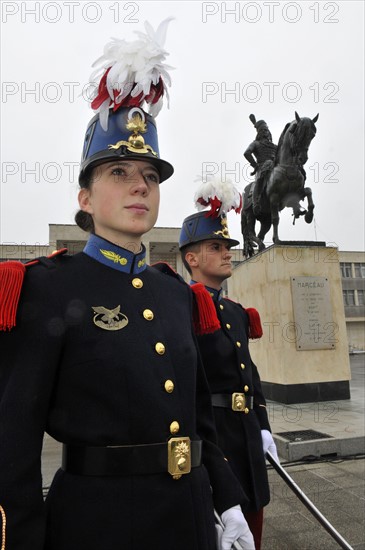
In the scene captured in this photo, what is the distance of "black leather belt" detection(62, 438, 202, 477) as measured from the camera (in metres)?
1.32

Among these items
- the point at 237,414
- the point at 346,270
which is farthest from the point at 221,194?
the point at 346,270

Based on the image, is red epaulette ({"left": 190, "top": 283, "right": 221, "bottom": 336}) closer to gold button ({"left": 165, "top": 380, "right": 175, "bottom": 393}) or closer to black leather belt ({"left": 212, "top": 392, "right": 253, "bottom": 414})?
gold button ({"left": 165, "top": 380, "right": 175, "bottom": 393})

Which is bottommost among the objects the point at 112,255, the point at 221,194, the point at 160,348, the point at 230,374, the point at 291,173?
the point at 230,374

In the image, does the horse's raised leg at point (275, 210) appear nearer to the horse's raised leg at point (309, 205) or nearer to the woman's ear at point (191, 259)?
the horse's raised leg at point (309, 205)

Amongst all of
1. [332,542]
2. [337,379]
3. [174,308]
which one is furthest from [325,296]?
[174,308]

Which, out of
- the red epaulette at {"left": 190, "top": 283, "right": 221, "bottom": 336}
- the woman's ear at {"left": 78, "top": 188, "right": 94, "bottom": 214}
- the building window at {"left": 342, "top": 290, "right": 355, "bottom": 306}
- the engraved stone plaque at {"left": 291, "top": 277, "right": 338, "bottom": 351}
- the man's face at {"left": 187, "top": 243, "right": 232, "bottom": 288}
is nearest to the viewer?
the woman's ear at {"left": 78, "top": 188, "right": 94, "bottom": 214}

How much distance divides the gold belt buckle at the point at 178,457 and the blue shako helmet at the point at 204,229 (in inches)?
69.8

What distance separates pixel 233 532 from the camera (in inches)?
60.5

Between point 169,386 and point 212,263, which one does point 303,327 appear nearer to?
point 212,263

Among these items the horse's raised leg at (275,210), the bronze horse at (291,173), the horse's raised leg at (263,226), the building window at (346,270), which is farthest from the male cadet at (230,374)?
the building window at (346,270)

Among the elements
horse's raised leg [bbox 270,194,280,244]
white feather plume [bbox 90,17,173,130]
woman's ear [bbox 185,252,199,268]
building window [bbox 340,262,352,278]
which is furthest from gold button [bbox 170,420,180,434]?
building window [bbox 340,262,352,278]

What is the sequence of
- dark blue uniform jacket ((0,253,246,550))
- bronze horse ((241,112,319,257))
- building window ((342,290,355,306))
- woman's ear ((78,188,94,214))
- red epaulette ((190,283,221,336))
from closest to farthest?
dark blue uniform jacket ((0,253,246,550))
woman's ear ((78,188,94,214))
red epaulette ((190,283,221,336))
bronze horse ((241,112,319,257))
building window ((342,290,355,306))

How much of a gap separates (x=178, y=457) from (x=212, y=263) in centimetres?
171

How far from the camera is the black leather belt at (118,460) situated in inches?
52.0
